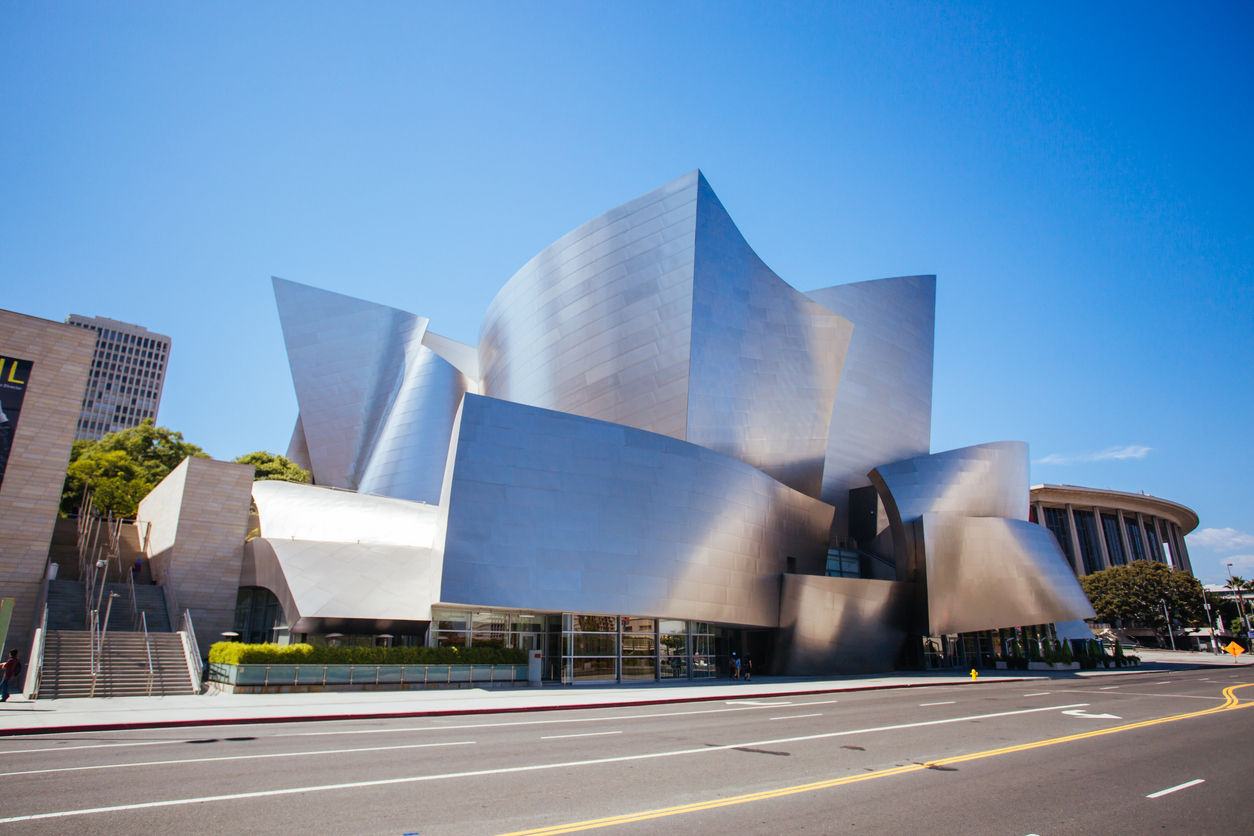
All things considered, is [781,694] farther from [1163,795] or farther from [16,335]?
[16,335]

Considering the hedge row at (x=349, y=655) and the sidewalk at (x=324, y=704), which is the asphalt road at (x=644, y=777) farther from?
the hedge row at (x=349, y=655)

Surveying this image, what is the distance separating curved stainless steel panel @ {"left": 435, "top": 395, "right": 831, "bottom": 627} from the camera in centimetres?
2338

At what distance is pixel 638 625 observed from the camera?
26578 mm

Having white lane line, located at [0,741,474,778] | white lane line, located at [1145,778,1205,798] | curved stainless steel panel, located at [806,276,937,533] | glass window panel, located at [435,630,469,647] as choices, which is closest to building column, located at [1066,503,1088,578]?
curved stainless steel panel, located at [806,276,937,533]

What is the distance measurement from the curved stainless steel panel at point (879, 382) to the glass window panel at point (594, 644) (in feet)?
65.6

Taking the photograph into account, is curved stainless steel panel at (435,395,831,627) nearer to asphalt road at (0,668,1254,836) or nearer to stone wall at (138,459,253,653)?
stone wall at (138,459,253,653)

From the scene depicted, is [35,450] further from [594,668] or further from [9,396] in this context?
[594,668]

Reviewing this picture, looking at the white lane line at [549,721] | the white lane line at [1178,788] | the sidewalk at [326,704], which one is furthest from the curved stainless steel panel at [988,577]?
the white lane line at [1178,788]

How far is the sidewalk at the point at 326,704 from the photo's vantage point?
1278cm

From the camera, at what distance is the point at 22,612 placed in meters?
22.5

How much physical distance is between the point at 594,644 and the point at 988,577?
69.5 ft

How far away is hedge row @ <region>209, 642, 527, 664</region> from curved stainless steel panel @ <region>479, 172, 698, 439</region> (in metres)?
13.0

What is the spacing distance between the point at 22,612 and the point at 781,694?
24.6m

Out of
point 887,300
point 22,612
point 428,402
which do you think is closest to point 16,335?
point 22,612
